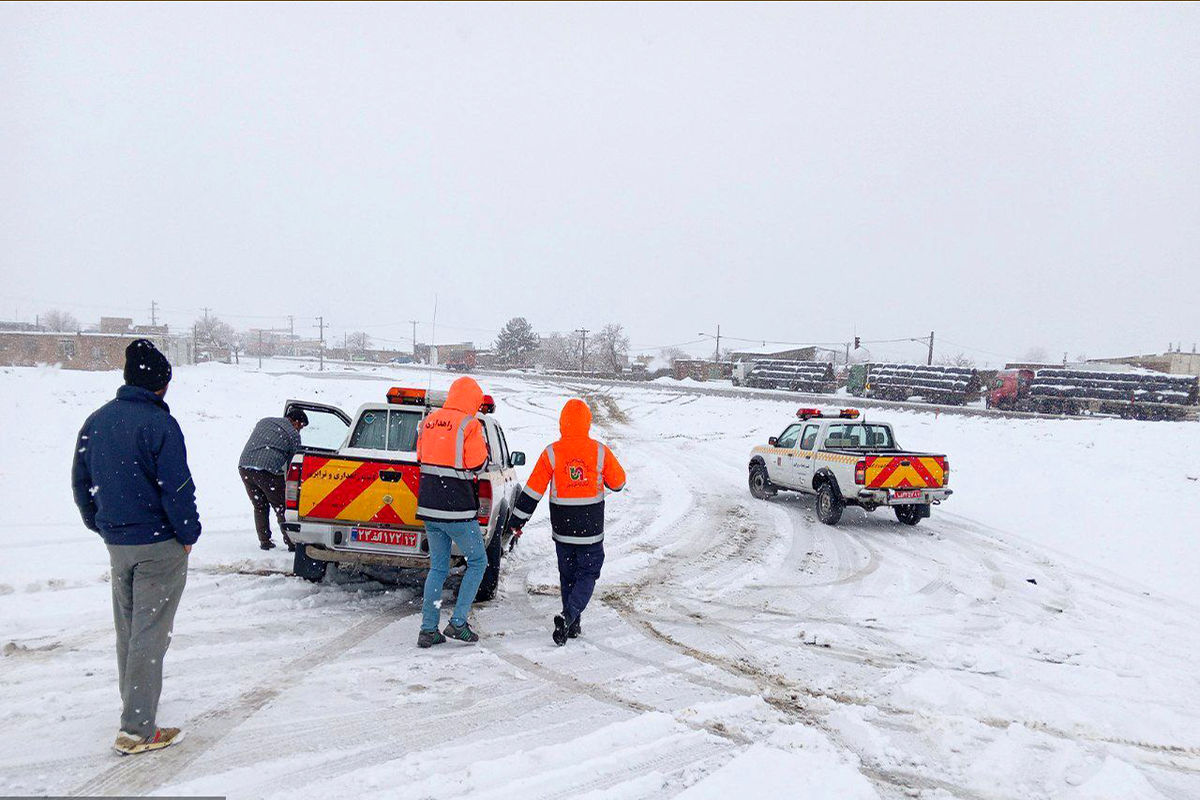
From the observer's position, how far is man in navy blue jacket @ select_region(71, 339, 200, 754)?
3.42 meters

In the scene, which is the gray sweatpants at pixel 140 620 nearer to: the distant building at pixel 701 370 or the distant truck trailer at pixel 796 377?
the distant truck trailer at pixel 796 377

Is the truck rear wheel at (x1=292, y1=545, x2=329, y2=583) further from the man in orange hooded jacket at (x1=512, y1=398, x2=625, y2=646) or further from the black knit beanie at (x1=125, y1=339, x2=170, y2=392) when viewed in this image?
the black knit beanie at (x1=125, y1=339, x2=170, y2=392)

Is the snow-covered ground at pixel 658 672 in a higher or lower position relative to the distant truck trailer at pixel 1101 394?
lower

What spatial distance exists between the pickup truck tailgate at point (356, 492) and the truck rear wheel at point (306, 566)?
412 mm

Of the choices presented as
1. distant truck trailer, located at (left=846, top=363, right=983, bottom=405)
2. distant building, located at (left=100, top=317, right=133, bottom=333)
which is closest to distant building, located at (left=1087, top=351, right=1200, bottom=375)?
distant truck trailer, located at (left=846, top=363, right=983, bottom=405)

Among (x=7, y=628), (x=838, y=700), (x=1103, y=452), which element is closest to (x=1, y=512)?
(x=7, y=628)

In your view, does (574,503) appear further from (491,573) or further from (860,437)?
(860,437)

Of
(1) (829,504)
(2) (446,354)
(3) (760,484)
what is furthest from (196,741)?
(2) (446,354)

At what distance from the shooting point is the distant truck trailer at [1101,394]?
89.9ft

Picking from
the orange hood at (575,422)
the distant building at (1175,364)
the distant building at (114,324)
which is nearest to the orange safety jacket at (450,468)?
the orange hood at (575,422)

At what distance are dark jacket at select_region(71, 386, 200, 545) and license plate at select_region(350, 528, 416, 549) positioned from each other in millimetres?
2204

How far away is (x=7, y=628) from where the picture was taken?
4922 mm

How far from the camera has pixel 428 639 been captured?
5059mm

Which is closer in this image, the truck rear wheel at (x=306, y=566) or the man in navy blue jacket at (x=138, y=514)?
the man in navy blue jacket at (x=138, y=514)
